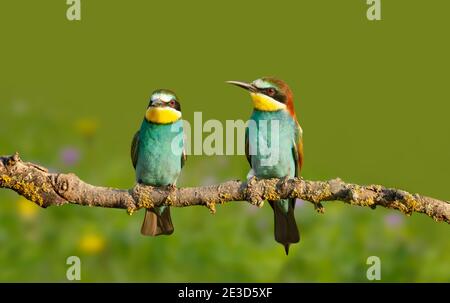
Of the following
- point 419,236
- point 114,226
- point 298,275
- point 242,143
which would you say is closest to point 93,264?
point 114,226

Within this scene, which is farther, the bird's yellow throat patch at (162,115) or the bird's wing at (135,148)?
the bird's wing at (135,148)

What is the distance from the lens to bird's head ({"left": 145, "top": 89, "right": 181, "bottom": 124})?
4031mm

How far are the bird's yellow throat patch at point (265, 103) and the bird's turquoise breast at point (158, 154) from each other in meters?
0.36

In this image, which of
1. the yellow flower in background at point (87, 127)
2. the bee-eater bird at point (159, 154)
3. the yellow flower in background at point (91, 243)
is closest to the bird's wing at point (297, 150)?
the bee-eater bird at point (159, 154)

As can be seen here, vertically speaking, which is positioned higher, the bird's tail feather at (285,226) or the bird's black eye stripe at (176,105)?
the bird's black eye stripe at (176,105)

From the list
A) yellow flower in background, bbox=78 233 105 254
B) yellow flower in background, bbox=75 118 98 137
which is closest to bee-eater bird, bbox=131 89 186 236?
yellow flower in background, bbox=78 233 105 254

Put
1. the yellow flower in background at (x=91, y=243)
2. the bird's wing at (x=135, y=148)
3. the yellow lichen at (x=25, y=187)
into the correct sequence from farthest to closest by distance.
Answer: the yellow flower in background at (x=91, y=243) → the bird's wing at (x=135, y=148) → the yellow lichen at (x=25, y=187)

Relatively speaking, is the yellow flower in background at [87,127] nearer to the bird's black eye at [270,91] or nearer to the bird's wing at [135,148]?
the bird's wing at [135,148]

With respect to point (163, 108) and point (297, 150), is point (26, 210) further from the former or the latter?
point (297, 150)

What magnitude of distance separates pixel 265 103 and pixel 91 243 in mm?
1740

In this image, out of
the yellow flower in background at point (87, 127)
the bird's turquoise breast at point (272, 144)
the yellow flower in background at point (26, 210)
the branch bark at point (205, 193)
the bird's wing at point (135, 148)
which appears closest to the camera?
the branch bark at point (205, 193)

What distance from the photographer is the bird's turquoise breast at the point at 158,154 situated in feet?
14.1

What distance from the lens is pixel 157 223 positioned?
420 cm
